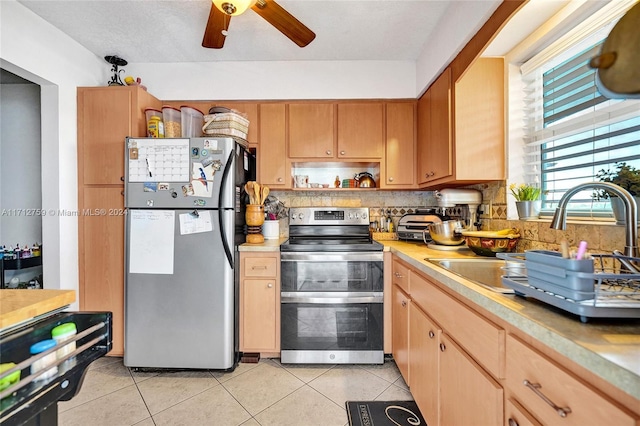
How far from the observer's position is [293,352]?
1.97 m

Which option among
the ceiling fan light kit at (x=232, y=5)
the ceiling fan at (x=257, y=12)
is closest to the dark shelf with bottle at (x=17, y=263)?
the ceiling fan at (x=257, y=12)

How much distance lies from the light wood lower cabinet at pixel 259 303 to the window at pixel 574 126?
1.84 meters

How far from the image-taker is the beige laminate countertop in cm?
48

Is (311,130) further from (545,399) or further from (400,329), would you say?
(545,399)

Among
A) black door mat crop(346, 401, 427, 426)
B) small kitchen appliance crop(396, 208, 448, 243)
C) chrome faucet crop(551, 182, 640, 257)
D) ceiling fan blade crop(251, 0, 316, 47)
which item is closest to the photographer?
chrome faucet crop(551, 182, 640, 257)

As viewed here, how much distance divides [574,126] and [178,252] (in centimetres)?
247

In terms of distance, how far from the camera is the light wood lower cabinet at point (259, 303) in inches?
78.5

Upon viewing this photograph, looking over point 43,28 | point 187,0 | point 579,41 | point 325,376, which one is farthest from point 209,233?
point 579,41

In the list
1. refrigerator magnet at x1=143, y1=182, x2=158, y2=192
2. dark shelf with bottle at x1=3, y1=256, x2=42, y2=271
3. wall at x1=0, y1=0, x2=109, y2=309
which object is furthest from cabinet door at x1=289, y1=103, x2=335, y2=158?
dark shelf with bottle at x1=3, y1=256, x2=42, y2=271

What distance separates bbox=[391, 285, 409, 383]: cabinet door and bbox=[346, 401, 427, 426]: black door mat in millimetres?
151

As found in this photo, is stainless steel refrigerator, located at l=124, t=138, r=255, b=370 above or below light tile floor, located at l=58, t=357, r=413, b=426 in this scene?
above

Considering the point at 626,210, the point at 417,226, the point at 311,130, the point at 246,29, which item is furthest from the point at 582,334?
the point at 246,29

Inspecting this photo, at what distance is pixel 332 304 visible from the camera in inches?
77.0

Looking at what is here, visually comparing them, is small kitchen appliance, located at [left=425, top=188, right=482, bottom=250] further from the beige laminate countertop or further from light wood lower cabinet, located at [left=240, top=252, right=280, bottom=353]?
light wood lower cabinet, located at [left=240, top=252, right=280, bottom=353]
